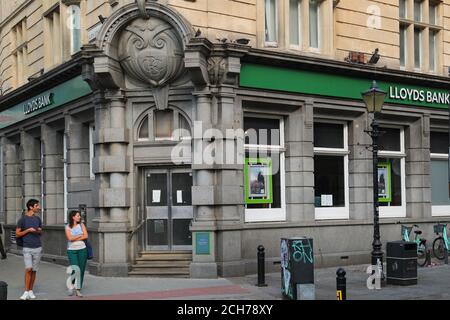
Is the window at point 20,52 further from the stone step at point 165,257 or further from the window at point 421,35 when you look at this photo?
the window at point 421,35

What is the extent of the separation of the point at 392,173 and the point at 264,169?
203 inches

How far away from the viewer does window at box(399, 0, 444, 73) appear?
1997 centimetres

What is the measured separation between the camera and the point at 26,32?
22.2 meters

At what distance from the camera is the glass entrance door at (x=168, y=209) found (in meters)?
16.0

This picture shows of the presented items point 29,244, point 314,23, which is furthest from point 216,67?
point 29,244

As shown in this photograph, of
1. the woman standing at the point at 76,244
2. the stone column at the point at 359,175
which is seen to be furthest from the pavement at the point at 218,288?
the stone column at the point at 359,175

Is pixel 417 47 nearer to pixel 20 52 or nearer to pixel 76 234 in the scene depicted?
pixel 76 234

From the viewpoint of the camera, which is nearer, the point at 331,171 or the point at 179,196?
the point at 179,196

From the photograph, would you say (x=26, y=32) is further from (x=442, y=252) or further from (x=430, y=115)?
(x=442, y=252)

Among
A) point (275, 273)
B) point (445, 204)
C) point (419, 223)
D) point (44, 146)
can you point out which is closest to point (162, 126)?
point (275, 273)

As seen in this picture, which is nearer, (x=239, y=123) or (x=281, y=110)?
(x=239, y=123)

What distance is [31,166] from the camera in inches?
877

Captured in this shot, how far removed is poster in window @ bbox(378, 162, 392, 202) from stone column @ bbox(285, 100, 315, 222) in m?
3.28

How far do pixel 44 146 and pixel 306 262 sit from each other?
12143mm
